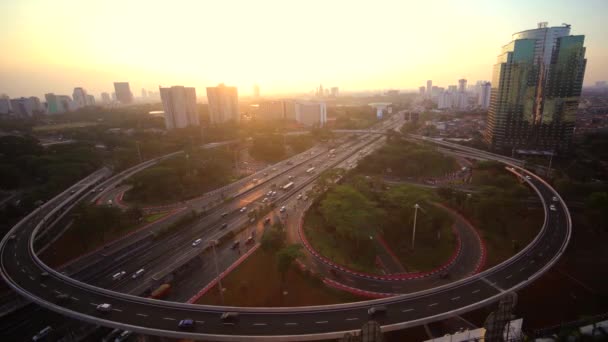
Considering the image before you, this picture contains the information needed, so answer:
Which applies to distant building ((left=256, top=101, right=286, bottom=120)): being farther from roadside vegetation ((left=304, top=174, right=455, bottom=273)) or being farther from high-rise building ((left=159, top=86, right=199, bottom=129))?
roadside vegetation ((left=304, top=174, right=455, bottom=273))

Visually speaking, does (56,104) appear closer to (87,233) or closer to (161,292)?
(87,233)

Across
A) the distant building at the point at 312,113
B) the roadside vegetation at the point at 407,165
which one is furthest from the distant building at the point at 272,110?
the roadside vegetation at the point at 407,165

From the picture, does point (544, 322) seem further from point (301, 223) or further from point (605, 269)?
point (301, 223)

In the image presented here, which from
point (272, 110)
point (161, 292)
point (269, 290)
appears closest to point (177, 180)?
point (161, 292)

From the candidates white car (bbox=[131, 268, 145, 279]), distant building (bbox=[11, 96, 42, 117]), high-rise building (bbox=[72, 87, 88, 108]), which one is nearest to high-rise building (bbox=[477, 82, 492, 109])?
white car (bbox=[131, 268, 145, 279])

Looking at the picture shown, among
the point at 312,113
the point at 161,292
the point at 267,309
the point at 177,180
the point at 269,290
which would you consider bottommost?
the point at 269,290
